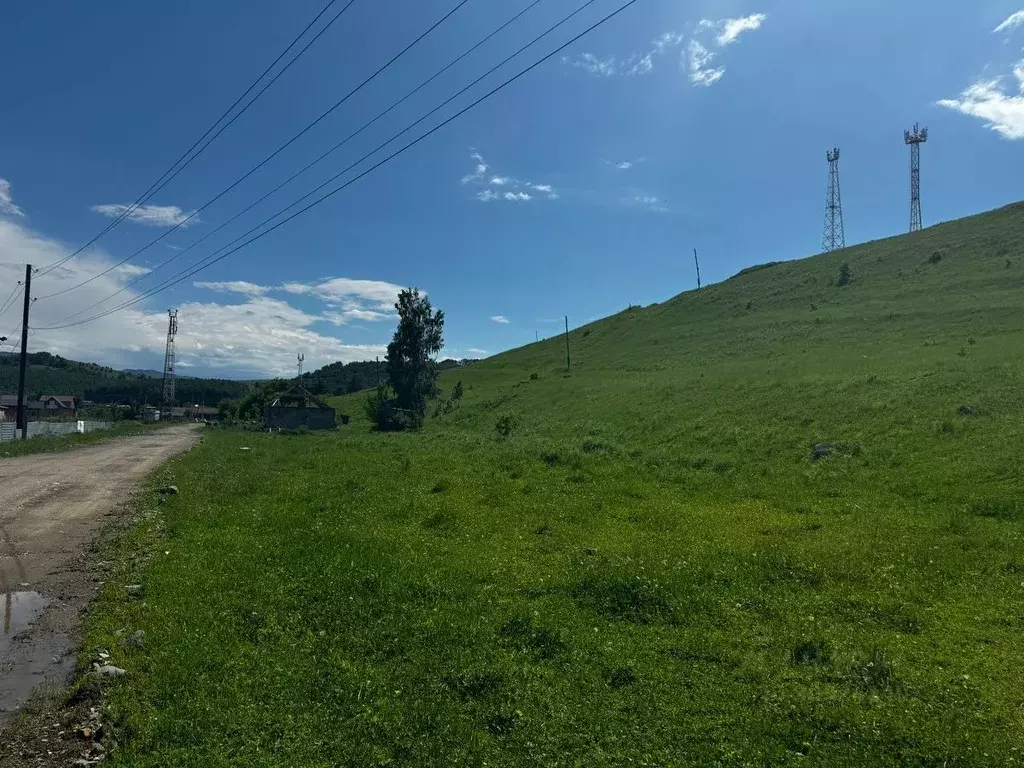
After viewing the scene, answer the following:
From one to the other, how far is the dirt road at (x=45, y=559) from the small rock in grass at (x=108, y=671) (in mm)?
440

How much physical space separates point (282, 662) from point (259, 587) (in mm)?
A: 2864

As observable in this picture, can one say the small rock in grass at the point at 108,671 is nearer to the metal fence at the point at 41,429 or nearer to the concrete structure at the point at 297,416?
the metal fence at the point at 41,429

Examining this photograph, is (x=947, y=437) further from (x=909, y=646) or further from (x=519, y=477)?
(x=909, y=646)

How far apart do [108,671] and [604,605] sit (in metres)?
6.11

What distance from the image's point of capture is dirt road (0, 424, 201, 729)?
7180mm

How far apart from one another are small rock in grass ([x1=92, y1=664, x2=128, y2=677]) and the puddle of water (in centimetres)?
173

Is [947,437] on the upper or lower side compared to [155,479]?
upper

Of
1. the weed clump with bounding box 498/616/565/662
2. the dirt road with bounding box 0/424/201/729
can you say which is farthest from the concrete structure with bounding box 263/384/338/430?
the weed clump with bounding box 498/616/565/662

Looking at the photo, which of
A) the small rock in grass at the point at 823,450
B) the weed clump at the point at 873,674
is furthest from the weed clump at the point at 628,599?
the small rock in grass at the point at 823,450

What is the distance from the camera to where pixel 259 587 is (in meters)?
9.54

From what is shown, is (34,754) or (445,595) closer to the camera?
(34,754)

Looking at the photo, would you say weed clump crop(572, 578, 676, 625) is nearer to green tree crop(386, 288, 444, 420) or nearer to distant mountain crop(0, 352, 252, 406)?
green tree crop(386, 288, 444, 420)

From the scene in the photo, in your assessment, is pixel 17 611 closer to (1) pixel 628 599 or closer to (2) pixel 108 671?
(2) pixel 108 671

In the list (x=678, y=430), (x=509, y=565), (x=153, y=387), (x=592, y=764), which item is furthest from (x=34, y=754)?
(x=153, y=387)
